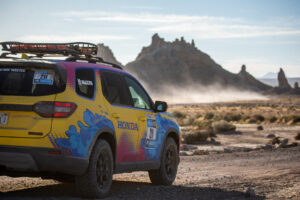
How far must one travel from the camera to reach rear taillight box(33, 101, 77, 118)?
24.6 ft

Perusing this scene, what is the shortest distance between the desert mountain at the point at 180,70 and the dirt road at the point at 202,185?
6367 inches

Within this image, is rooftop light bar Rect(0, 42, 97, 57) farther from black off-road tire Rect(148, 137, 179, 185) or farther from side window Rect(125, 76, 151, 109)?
black off-road tire Rect(148, 137, 179, 185)

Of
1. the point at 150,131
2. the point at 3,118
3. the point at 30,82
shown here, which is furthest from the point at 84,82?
the point at 150,131

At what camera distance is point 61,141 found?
7.48 m

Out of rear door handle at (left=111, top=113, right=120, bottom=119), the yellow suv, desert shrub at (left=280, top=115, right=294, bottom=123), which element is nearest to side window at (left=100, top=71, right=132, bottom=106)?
the yellow suv

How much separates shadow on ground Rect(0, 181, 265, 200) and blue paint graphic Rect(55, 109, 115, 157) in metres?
0.87

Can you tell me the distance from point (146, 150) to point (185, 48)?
18987 cm

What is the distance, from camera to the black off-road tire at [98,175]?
791 cm

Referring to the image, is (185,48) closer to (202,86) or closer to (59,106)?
(202,86)

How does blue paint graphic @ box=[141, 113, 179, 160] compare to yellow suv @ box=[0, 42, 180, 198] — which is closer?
yellow suv @ box=[0, 42, 180, 198]

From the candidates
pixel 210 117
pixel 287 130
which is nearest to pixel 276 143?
pixel 287 130

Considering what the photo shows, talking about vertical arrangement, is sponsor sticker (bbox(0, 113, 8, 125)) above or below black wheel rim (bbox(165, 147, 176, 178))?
above

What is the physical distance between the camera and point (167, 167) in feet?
35.8

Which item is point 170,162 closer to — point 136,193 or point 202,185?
point 202,185
